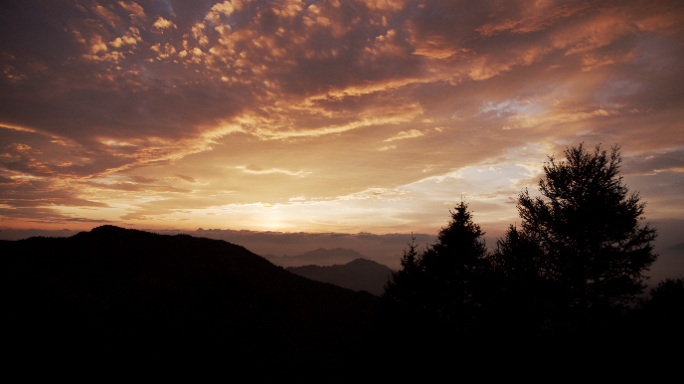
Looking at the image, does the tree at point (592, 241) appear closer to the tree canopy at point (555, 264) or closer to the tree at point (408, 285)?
the tree canopy at point (555, 264)

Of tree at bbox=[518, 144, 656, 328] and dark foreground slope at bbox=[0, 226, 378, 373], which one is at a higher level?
tree at bbox=[518, 144, 656, 328]

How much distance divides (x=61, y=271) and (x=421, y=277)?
74575mm

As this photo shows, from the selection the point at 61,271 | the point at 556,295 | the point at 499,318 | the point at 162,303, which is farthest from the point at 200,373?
the point at 61,271

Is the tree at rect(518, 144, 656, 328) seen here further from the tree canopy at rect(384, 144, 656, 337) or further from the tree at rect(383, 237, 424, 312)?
the tree at rect(383, 237, 424, 312)

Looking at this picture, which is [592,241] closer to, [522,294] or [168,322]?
[522,294]

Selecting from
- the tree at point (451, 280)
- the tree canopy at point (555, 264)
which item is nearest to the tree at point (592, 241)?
the tree canopy at point (555, 264)

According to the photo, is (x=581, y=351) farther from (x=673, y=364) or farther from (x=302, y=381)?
(x=302, y=381)

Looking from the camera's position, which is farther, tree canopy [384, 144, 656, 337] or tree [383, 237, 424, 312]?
tree [383, 237, 424, 312]

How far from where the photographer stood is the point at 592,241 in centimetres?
1788

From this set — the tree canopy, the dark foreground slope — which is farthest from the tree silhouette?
the dark foreground slope

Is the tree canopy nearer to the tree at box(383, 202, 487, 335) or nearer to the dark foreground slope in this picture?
the tree at box(383, 202, 487, 335)

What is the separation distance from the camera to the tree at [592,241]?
17.0 m

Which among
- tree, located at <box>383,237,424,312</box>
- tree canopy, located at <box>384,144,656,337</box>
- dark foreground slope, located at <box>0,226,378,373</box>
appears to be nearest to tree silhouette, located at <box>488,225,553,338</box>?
tree canopy, located at <box>384,144,656,337</box>

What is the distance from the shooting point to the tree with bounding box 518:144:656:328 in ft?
55.6
